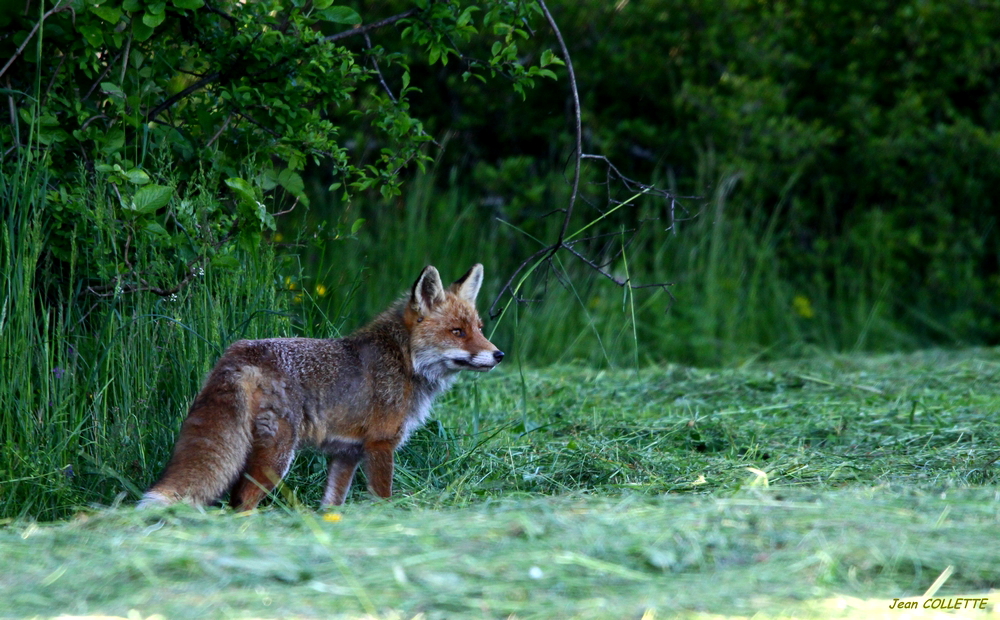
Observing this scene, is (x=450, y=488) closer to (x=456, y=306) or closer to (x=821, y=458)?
(x=456, y=306)

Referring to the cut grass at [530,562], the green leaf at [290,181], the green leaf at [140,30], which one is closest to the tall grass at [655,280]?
the green leaf at [290,181]

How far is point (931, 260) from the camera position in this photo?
11.6 meters

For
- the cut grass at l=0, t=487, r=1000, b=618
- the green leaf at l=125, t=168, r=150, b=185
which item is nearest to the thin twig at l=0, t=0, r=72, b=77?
the green leaf at l=125, t=168, r=150, b=185

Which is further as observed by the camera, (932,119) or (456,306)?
(932,119)

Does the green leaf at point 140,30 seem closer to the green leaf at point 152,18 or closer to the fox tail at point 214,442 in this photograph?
the green leaf at point 152,18

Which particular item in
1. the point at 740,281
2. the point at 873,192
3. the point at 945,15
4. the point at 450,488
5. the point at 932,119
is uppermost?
the point at 945,15

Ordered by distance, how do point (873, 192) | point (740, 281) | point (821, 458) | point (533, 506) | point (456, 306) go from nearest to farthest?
point (533, 506)
point (821, 458)
point (456, 306)
point (740, 281)
point (873, 192)

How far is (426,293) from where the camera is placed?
208 inches

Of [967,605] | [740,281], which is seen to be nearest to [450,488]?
[967,605]

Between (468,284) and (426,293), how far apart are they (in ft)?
1.24

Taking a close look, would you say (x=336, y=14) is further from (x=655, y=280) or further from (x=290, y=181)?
(x=655, y=280)

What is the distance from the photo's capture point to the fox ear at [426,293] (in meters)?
5.20

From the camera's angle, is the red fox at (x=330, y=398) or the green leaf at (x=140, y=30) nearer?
the red fox at (x=330, y=398)

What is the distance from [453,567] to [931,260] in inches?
400
